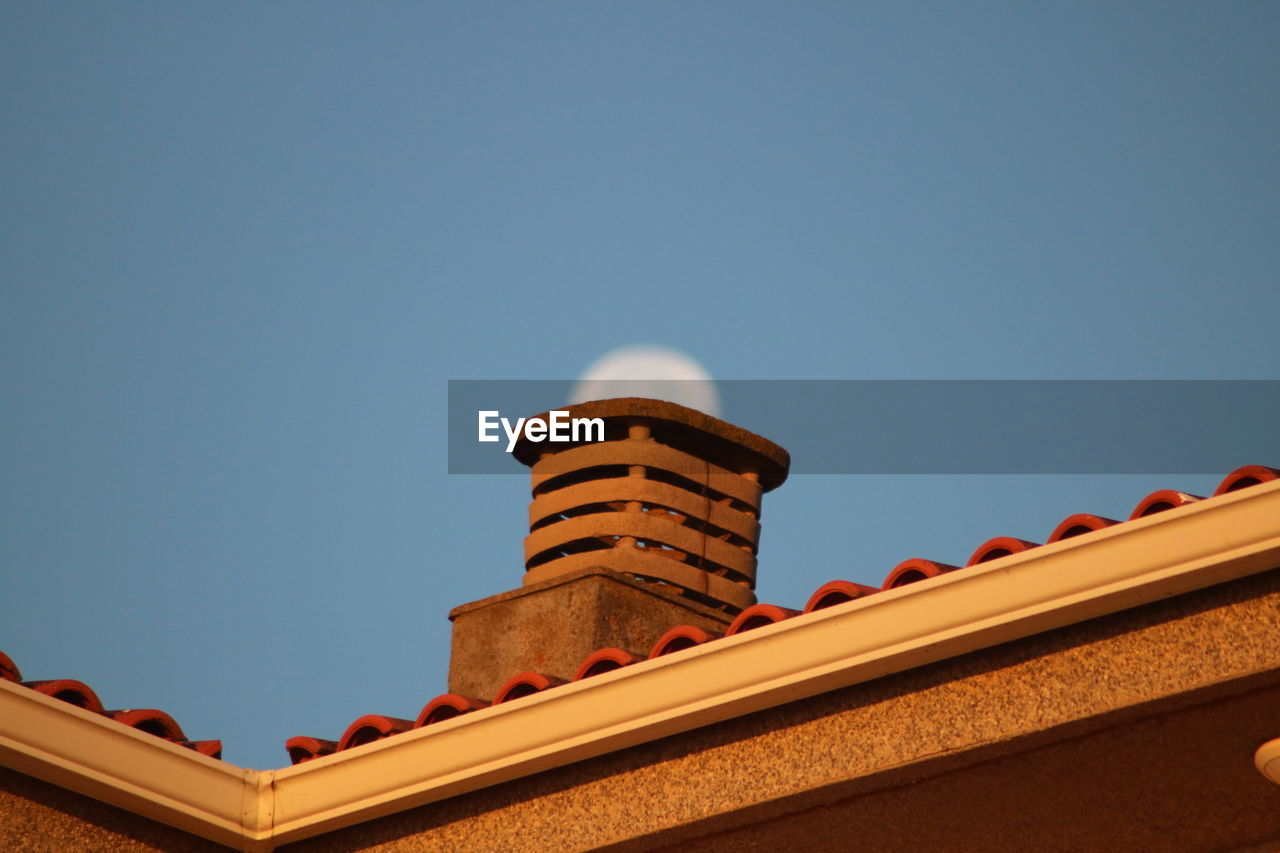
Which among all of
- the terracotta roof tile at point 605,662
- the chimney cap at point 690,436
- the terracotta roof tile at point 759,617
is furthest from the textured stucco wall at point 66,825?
the chimney cap at point 690,436

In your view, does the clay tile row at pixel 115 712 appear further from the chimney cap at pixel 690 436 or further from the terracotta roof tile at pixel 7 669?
the chimney cap at pixel 690 436

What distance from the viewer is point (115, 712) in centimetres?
541

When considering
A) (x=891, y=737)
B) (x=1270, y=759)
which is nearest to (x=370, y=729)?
(x=891, y=737)

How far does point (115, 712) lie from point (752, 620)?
2.12m

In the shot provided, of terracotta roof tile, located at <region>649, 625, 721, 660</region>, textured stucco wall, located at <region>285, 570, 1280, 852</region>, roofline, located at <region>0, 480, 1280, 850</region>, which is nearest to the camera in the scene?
roofline, located at <region>0, 480, 1280, 850</region>

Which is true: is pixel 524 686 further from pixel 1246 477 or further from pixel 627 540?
pixel 627 540

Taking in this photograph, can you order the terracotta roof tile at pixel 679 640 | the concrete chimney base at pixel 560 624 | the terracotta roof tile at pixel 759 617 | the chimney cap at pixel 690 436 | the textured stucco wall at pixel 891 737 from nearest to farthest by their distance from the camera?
1. the textured stucco wall at pixel 891 737
2. the terracotta roof tile at pixel 759 617
3. the terracotta roof tile at pixel 679 640
4. the concrete chimney base at pixel 560 624
5. the chimney cap at pixel 690 436

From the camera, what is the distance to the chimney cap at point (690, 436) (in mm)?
10883

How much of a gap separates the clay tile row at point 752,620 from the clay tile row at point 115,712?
0.36 feet

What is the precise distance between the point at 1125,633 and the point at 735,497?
6.87 metres

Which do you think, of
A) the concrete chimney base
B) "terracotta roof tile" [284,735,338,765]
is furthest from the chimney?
"terracotta roof tile" [284,735,338,765]

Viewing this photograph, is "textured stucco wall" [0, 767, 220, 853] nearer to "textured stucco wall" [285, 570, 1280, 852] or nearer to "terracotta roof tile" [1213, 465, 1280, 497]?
"textured stucco wall" [285, 570, 1280, 852]

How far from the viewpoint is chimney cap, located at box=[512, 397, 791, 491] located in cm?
1088

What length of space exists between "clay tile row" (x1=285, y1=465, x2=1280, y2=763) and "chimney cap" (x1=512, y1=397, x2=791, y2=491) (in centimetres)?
545
